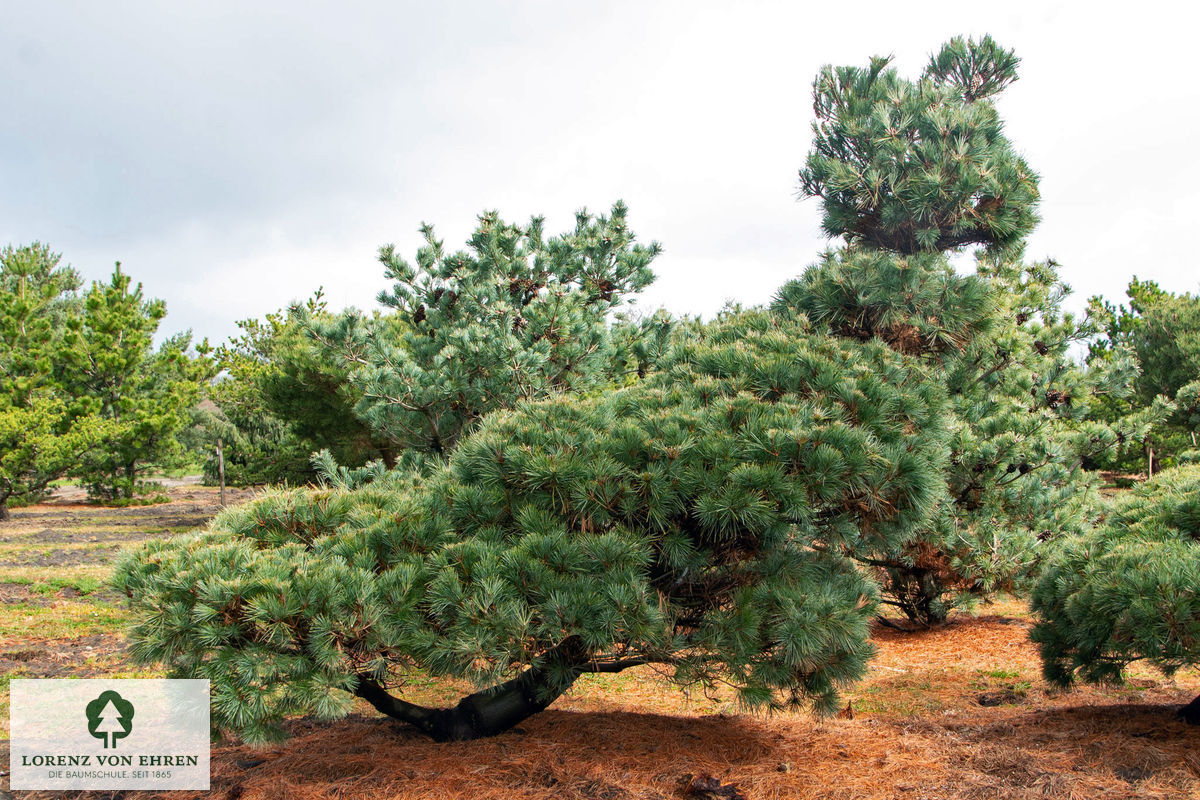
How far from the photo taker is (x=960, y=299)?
432 cm

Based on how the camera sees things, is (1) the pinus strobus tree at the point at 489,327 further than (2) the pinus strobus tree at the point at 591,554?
Yes

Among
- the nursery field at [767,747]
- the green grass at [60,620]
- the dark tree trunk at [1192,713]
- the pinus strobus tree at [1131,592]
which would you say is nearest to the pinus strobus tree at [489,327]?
the nursery field at [767,747]

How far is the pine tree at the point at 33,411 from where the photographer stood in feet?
52.5

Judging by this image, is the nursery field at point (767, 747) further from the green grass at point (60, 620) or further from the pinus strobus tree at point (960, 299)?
the pinus strobus tree at point (960, 299)

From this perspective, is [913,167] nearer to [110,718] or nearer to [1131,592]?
[1131,592]

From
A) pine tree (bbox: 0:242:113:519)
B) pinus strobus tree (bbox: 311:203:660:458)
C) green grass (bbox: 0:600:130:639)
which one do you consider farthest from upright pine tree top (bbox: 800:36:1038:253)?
pine tree (bbox: 0:242:113:519)

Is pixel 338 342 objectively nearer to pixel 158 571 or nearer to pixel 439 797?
pixel 158 571

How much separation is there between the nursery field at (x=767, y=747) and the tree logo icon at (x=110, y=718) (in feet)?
1.39

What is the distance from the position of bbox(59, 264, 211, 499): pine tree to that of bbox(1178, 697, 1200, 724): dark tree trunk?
19495 millimetres

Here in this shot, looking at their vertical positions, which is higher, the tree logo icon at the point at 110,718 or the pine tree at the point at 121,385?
the pine tree at the point at 121,385

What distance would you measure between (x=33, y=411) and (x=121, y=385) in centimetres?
350

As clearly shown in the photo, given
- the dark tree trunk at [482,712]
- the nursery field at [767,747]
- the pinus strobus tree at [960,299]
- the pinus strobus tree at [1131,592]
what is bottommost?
the nursery field at [767,747]

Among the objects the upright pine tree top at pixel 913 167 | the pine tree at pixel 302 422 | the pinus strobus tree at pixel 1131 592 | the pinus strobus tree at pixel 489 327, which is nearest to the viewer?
the pinus strobus tree at pixel 1131 592

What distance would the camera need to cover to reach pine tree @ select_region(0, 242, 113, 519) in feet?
52.5
